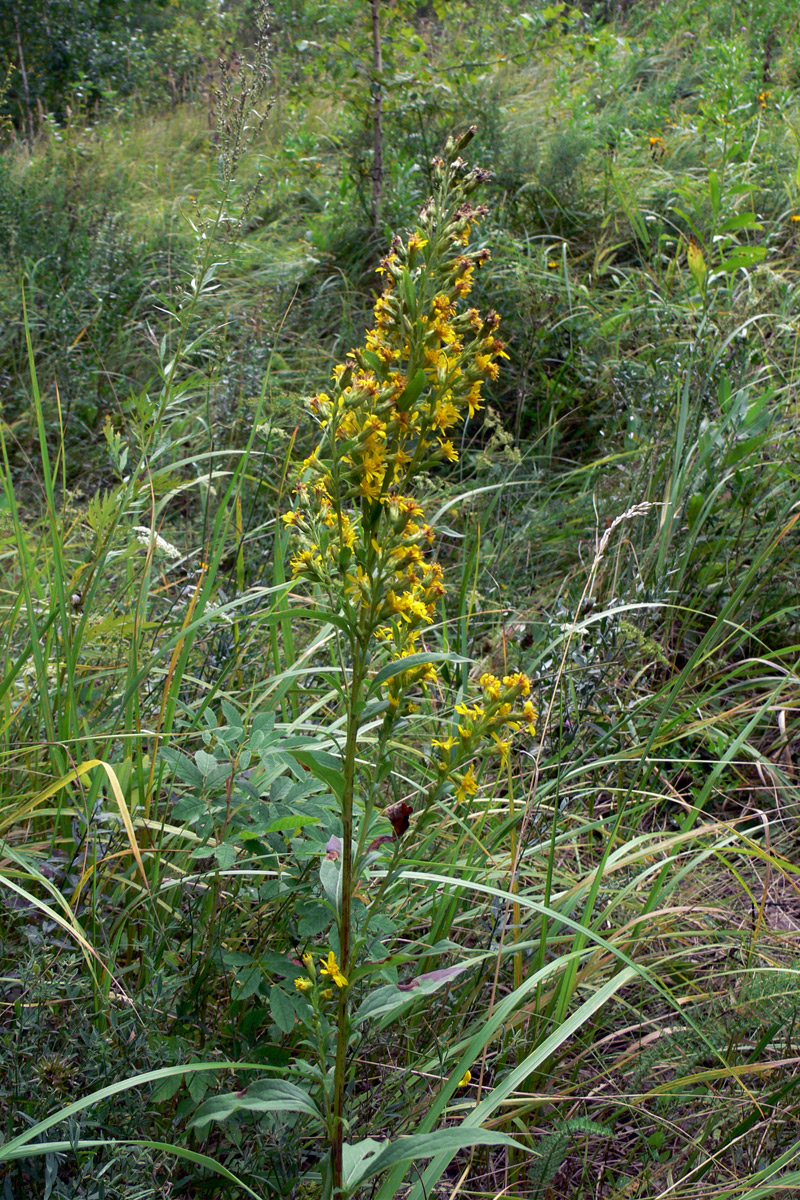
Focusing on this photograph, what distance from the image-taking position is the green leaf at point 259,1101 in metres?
0.92

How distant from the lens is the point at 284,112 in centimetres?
688

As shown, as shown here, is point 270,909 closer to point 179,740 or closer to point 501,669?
point 179,740

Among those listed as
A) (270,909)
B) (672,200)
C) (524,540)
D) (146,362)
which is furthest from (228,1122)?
(672,200)

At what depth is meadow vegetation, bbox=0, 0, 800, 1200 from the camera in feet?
3.41

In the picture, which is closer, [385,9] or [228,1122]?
[228,1122]

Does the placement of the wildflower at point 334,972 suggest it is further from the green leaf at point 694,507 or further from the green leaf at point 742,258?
the green leaf at point 742,258

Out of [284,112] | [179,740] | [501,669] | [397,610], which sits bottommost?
[501,669]

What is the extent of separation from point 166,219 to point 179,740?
408cm

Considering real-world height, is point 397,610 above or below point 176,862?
above

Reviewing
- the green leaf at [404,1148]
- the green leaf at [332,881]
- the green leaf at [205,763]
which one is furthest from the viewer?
the green leaf at [205,763]

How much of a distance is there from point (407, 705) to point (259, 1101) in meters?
0.48

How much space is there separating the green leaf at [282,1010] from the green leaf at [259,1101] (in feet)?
0.25

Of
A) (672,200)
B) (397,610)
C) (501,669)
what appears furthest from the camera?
(672,200)

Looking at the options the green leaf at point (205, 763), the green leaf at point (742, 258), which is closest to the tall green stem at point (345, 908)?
the green leaf at point (205, 763)
